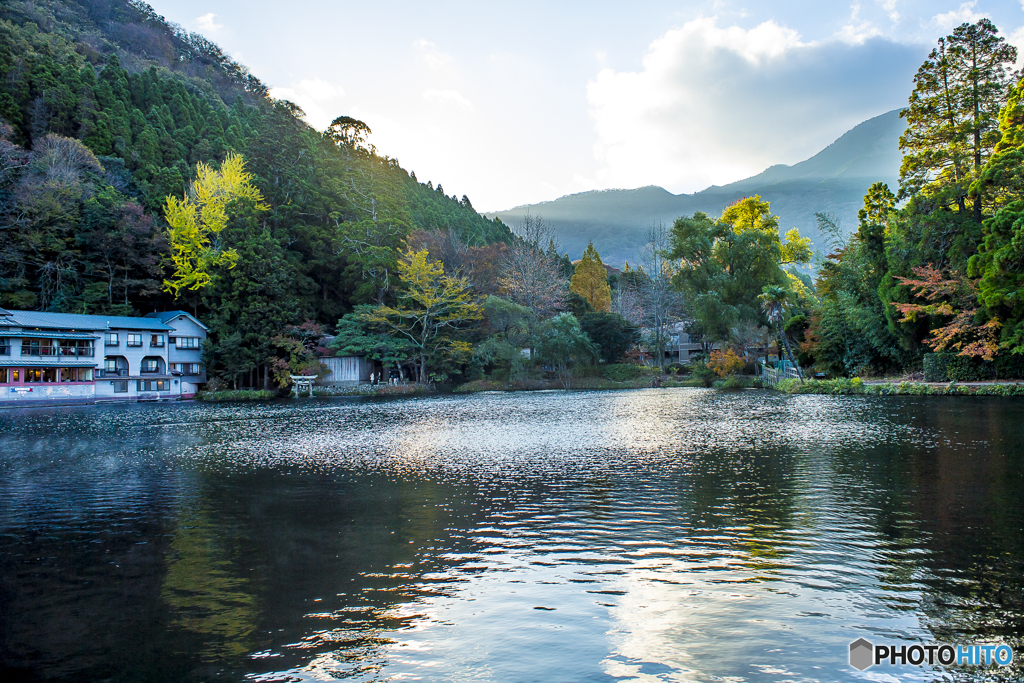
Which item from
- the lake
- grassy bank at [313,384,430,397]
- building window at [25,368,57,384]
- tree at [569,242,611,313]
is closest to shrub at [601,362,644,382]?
grassy bank at [313,384,430,397]

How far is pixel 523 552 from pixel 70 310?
4713 centimetres

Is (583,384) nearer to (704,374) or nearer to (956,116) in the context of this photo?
(704,374)

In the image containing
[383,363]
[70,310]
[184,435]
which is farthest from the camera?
[383,363]

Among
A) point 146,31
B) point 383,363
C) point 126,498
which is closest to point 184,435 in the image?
point 126,498

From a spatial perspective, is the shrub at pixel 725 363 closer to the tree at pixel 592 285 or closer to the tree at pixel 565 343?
the tree at pixel 565 343

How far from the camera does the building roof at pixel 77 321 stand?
36000mm

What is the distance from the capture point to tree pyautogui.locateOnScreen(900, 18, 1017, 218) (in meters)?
28.8

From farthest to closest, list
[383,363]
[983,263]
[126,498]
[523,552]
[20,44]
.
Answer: [20,44], [383,363], [983,263], [126,498], [523,552]

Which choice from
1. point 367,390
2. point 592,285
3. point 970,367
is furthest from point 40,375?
point 970,367

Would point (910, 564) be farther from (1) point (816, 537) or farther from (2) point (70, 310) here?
(2) point (70, 310)

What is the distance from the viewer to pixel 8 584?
21.0ft

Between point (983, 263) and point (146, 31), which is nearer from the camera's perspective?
point (983, 263)

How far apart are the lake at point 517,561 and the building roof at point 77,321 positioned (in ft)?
91.6

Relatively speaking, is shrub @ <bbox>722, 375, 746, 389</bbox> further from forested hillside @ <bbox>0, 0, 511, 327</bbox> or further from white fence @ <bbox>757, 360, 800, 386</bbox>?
forested hillside @ <bbox>0, 0, 511, 327</bbox>
